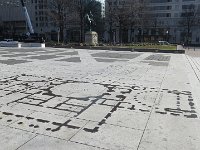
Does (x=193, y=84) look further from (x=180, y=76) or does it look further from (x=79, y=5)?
(x=79, y=5)

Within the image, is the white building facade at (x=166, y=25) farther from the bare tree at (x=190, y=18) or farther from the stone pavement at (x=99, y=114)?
the stone pavement at (x=99, y=114)

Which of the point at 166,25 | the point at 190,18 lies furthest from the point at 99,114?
the point at 166,25

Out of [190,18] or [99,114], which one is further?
[190,18]

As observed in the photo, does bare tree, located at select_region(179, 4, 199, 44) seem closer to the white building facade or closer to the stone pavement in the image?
the white building facade

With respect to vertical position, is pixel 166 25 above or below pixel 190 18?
below

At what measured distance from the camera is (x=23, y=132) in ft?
19.5

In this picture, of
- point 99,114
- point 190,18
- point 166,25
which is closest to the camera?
point 99,114

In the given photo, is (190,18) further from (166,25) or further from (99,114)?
(99,114)

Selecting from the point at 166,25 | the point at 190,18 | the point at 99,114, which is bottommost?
the point at 99,114

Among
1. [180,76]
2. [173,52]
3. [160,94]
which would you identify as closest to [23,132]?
[160,94]

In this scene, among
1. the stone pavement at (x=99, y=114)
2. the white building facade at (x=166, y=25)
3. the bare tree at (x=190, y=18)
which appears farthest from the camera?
the white building facade at (x=166, y=25)

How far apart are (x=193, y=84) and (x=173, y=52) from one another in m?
22.3

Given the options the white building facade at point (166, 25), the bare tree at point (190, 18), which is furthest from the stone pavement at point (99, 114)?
Result: the white building facade at point (166, 25)

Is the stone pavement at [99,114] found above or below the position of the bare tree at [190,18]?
below
